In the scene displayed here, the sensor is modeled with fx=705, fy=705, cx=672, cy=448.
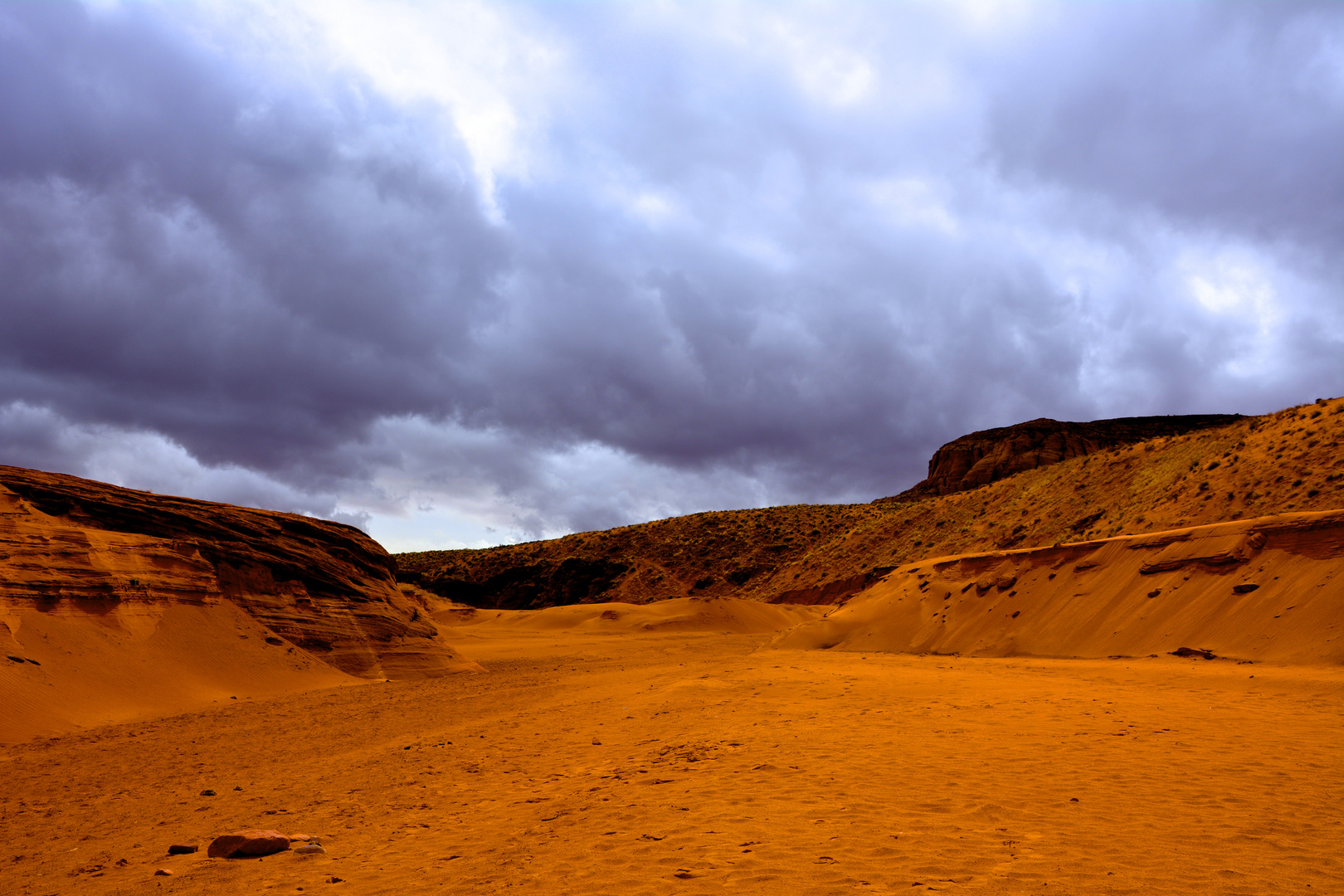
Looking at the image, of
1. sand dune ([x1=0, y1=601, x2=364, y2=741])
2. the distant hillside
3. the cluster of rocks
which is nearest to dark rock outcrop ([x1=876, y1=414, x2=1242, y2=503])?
the distant hillside

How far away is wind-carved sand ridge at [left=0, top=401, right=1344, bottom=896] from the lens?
5621 mm

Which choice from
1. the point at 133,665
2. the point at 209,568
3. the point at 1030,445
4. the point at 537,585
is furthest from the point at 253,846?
the point at 1030,445

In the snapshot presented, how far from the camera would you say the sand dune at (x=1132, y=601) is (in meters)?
16.8

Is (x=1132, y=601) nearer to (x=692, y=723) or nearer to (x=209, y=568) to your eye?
(x=692, y=723)

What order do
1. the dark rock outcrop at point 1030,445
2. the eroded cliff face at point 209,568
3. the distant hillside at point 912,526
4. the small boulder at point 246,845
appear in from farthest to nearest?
1. the dark rock outcrop at point 1030,445
2. the distant hillside at point 912,526
3. the eroded cliff face at point 209,568
4. the small boulder at point 246,845

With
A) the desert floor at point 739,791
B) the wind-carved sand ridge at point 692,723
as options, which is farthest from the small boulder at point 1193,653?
the desert floor at point 739,791

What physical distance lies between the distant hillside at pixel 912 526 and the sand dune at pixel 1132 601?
36.2ft

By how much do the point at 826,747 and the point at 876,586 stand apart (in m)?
22.8

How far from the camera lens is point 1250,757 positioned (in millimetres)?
8250

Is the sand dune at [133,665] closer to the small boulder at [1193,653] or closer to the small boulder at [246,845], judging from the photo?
the small boulder at [246,845]

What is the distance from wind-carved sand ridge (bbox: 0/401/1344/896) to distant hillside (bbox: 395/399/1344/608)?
597 mm

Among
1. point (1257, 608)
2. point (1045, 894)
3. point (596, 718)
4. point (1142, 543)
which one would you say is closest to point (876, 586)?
point (1142, 543)

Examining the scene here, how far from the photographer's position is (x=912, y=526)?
204 feet

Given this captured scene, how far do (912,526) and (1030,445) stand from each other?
4100cm
